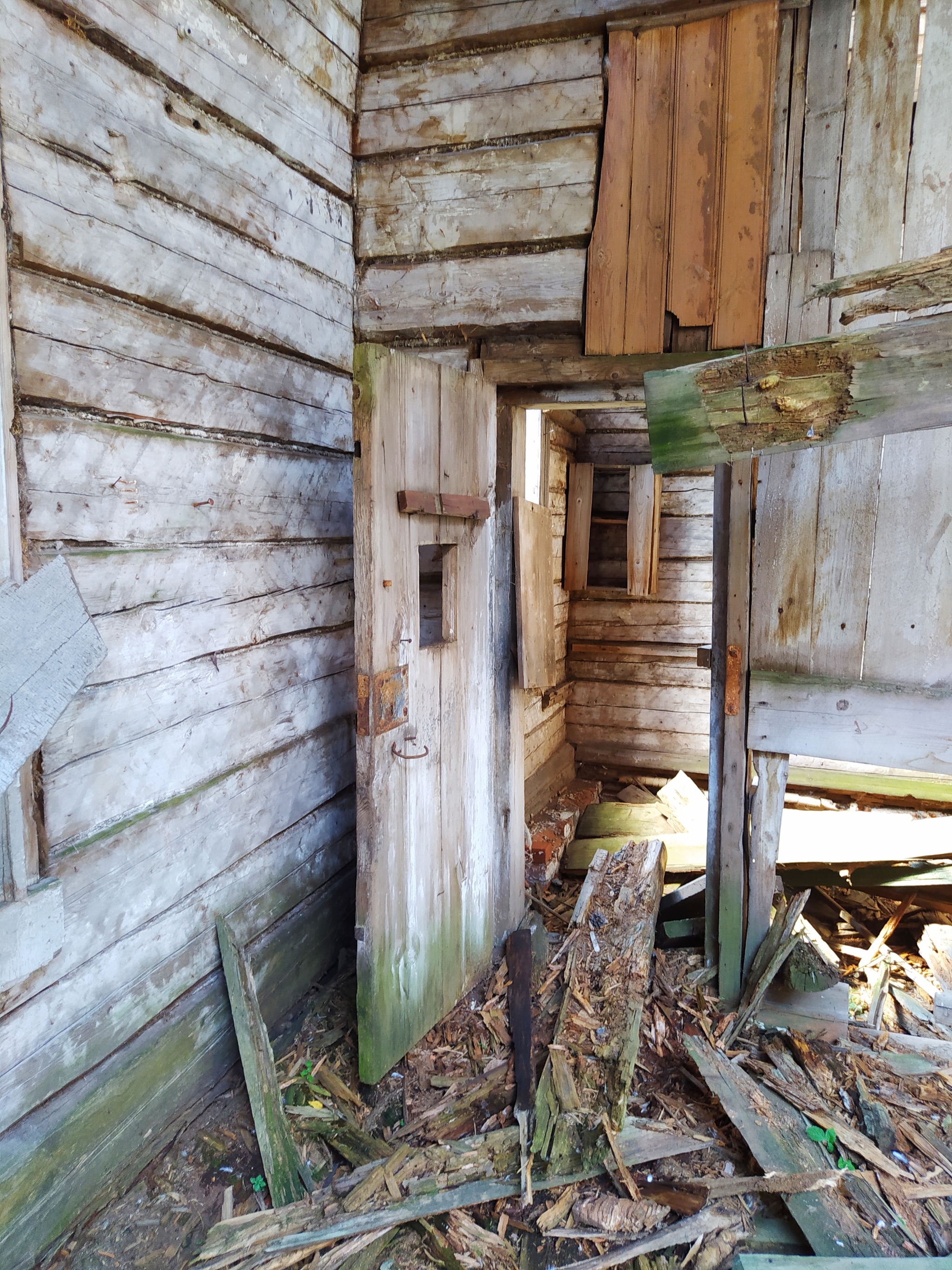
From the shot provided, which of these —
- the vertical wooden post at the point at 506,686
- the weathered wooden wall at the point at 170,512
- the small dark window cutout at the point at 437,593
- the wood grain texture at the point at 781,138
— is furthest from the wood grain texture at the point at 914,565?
the weathered wooden wall at the point at 170,512

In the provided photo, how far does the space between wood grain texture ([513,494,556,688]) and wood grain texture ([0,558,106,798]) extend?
2.13 meters

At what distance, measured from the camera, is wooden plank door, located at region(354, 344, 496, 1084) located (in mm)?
2541

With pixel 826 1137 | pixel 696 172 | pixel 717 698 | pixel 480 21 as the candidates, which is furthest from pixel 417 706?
pixel 480 21

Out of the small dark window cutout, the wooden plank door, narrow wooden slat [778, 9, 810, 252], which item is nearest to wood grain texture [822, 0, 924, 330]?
narrow wooden slat [778, 9, 810, 252]

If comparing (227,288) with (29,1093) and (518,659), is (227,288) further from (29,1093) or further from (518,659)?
(29,1093)

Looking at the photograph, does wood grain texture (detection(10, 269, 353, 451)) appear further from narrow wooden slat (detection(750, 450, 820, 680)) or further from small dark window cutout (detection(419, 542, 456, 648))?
narrow wooden slat (detection(750, 450, 820, 680))

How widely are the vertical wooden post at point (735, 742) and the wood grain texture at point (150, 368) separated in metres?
1.74

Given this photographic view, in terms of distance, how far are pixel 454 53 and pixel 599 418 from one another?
13.7 feet

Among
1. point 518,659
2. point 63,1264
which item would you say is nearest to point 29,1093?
point 63,1264

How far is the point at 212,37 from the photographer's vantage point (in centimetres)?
241

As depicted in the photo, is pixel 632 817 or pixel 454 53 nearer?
pixel 454 53

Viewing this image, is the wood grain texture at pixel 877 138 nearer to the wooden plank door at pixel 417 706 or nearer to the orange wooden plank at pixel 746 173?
the orange wooden plank at pixel 746 173

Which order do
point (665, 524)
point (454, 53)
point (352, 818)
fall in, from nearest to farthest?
point (454, 53) → point (352, 818) → point (665, 524)

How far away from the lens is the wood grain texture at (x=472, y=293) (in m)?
3.07
